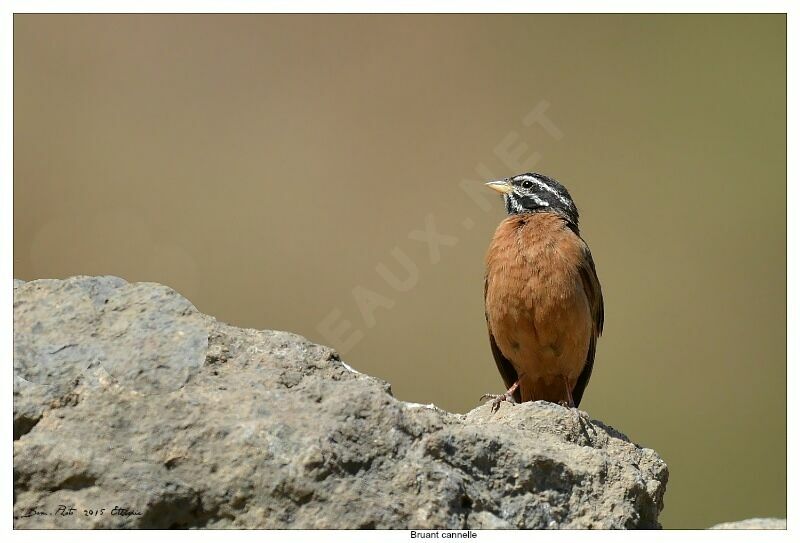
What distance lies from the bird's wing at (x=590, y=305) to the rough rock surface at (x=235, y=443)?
8.75 ft

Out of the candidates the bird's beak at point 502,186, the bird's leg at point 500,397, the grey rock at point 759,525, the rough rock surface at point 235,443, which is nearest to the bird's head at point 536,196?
the bird's beak at point 502,186

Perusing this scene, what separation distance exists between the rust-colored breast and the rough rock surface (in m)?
2.33

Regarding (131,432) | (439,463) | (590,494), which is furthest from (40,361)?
(590,494)

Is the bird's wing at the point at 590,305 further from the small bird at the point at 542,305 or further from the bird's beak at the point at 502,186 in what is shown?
the bird's beak at the point at 502,186

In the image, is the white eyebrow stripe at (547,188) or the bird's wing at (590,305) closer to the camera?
the bird's wing at (590,305)

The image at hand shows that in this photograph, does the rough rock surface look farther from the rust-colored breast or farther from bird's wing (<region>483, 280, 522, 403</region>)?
bird's wing (<region>483, 280, 522, 403</region>)

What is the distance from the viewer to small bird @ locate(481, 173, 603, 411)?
6.98 m

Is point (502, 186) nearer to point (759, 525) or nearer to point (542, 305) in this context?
point (542, 305)

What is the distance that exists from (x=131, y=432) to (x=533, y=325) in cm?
381

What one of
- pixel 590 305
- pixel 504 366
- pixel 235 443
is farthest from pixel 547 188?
pixel 235 443

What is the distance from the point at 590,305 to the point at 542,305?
0.57 m

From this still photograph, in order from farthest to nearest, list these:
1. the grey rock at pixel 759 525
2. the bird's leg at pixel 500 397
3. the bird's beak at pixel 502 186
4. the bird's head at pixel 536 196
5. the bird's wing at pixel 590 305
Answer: the bird's beak at pixel 502 186 < the bird's head at pixel 536 196 < the bird's wing at pixel 590 305 < the bird's leg at pixel 500 397 < the grey rock at pixel 759 525

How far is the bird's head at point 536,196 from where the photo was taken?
7.78 meters

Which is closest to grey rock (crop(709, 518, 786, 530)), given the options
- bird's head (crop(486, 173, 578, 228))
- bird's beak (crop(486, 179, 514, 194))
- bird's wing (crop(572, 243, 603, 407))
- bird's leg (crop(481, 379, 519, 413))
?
bird's leg (crop(481, 379, 519, 413))
